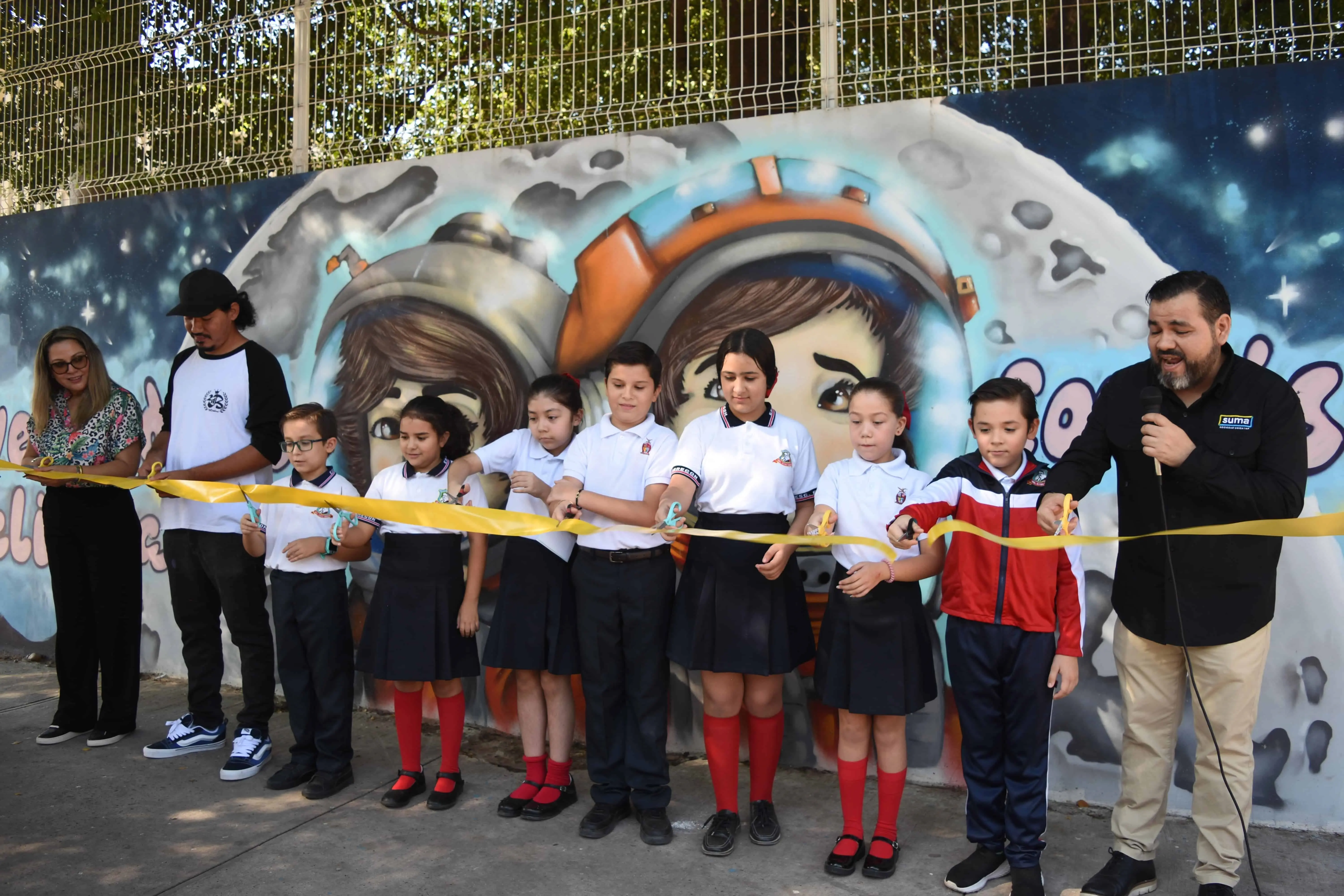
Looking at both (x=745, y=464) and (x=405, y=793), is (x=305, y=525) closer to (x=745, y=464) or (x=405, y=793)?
(x=405, y=793)

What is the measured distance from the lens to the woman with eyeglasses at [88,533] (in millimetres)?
4762

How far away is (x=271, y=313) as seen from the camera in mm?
5789

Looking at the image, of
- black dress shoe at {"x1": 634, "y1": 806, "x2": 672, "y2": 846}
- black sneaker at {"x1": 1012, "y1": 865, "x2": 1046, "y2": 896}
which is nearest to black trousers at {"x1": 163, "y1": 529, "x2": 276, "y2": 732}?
black dress shoe at {"x1": 634, "y1": 806, "x2": 672, "y2": 846}

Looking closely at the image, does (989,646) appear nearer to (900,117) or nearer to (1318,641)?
(1318,641)

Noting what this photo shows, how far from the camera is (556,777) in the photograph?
4141mm

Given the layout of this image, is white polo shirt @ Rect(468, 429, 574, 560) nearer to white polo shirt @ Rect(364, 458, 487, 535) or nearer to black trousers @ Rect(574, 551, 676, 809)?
white polo shirt @ Rect(364, 458, 487, 535)

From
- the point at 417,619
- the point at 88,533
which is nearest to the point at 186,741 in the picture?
the point at 88,533

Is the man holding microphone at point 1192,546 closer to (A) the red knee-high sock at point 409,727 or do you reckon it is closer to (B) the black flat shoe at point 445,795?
(B) the black flat shoe at point 445,795

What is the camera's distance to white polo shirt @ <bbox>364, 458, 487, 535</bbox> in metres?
4.13

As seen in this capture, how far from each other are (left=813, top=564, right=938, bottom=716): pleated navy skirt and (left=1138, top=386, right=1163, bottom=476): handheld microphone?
3.13ft

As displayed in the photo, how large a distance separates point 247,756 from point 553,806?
1.43 meters

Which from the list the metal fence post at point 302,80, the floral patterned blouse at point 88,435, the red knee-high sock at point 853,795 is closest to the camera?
the red knee-high sock at point 853,795

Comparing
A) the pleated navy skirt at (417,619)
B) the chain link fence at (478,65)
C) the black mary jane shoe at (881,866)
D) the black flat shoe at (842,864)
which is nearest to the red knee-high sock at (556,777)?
the pleated navy skirt at (417,619)

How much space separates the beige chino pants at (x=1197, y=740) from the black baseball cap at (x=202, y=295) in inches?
156
